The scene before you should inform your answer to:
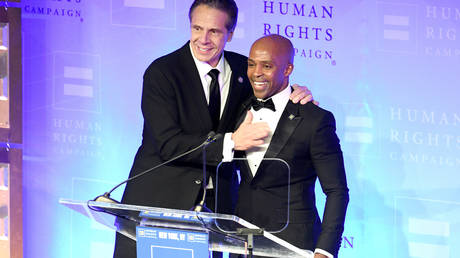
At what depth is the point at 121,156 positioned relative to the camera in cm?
462

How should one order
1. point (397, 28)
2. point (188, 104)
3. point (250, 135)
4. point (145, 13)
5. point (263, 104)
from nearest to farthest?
point (250, 135)
point (263, 104)
point (188, 104)
point (397, 28)
point (145, 13)

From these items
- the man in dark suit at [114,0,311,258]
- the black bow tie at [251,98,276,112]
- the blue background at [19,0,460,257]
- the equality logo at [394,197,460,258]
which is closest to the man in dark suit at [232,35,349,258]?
the black bow tie at [251,98,276,112]

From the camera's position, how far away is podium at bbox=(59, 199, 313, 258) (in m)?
2.36

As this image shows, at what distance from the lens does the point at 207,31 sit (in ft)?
10.6

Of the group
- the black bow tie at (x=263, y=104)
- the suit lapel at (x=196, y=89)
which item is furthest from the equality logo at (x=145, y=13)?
the black bow tie at (x=263, y=104)

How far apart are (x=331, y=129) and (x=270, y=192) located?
37 centimetres

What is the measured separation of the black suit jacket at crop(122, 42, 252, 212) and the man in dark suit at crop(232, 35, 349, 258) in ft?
0.75

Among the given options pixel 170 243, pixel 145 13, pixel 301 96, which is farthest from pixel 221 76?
pixel 145 13

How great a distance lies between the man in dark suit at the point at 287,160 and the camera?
289cm

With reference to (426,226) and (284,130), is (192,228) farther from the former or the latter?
(426,226)

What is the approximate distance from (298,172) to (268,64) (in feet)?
1.55

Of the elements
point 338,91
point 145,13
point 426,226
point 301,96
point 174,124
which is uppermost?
point 145,13

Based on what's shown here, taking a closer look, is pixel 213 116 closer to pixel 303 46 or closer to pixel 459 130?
pixel 303 46

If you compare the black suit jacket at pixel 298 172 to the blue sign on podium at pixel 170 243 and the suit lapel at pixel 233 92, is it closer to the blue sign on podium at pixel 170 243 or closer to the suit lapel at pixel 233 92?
the suit lapel at pixel 233 92
